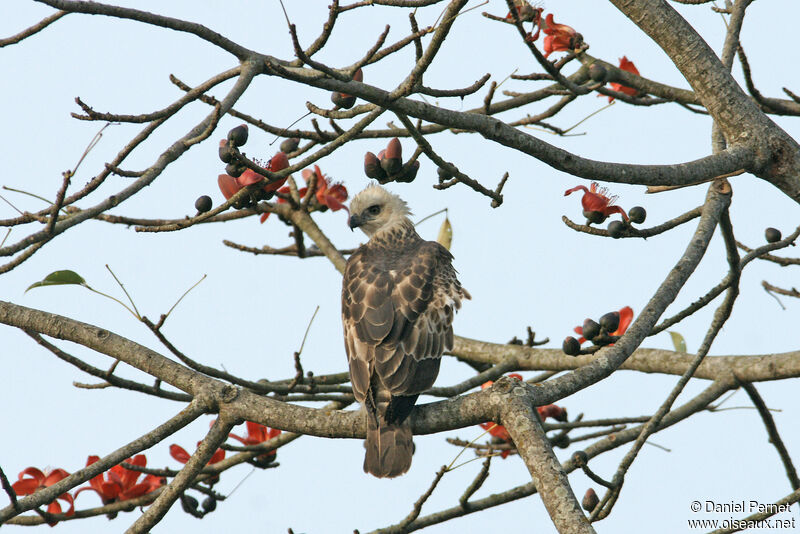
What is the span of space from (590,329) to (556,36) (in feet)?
7.92

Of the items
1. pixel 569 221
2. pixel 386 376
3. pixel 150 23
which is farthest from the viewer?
pixel 386 376

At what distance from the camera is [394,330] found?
597 centimetres

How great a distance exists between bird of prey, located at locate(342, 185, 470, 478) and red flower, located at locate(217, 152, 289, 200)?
142 centimetres

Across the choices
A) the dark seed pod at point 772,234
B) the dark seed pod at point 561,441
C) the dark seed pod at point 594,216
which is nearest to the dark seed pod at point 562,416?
the dark seed pod at point 561,441

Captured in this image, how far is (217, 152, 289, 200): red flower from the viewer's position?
479 cm

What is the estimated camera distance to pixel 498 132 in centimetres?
399

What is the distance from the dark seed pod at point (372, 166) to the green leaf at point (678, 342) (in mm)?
2799

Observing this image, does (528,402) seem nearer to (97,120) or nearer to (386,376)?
(386,376)

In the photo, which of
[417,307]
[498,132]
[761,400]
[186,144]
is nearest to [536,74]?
[417,307]

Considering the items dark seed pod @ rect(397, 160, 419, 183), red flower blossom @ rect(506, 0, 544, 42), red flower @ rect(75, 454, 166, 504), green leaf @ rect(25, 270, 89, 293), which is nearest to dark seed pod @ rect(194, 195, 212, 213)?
green leaf @ rect(25, 270, 89, 293)

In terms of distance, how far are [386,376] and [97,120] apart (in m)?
2.78

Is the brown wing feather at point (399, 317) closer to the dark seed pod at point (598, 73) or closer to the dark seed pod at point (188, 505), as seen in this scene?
the dark seed pod at point (188, 505)

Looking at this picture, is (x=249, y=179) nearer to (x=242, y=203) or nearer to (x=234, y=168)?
(x=242, y=203)

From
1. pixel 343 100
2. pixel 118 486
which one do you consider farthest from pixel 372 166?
pixel 118 486
